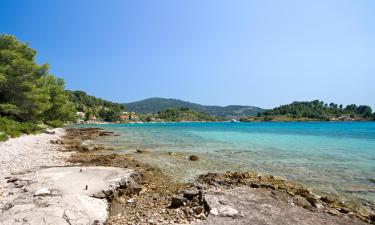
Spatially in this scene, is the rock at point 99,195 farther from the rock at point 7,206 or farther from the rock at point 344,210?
the rock at point 344,210

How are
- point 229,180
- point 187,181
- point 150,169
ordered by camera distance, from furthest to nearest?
point 150,169
point 187,181
point 229,180

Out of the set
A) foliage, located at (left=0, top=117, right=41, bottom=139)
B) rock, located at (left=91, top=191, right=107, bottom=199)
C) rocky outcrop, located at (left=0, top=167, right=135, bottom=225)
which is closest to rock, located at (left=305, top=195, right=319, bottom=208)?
rocky outcrop, located at (left=0, top=167, right=135, bottom=225)

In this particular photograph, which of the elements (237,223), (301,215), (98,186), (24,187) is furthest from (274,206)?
(24,187)

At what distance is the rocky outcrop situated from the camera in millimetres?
7777

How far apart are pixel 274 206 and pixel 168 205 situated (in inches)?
145

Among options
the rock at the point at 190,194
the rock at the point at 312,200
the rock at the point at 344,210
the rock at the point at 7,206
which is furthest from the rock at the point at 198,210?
the rock at the point at 7,206

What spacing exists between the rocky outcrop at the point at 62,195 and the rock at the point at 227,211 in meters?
3.60

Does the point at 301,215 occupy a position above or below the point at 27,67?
below

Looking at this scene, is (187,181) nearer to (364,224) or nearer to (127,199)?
(127,199)

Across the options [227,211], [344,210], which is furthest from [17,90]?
[344,210]

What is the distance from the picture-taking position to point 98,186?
11.1 meters

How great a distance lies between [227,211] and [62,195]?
18.7 feet

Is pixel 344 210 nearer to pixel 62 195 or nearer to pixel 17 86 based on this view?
pixel 62 195

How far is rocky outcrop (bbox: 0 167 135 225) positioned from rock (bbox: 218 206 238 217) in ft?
11.8
